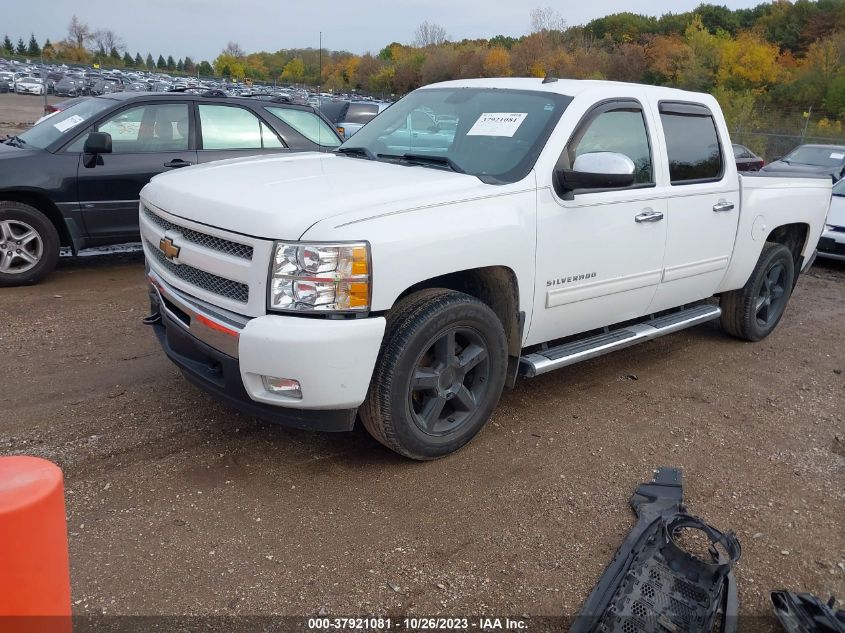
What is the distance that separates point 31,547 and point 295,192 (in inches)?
83.3

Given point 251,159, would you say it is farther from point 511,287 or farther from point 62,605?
point 62,605

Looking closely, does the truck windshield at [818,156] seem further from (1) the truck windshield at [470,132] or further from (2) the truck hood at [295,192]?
(2) the truck hood at [295,192]

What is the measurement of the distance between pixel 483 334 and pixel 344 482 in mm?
999

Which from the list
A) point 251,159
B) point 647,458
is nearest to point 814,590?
point 647,458

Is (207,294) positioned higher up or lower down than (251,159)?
lower down

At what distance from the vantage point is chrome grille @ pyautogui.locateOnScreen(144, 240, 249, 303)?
3170 millimetres

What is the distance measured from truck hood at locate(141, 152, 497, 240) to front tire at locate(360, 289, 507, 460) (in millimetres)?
494

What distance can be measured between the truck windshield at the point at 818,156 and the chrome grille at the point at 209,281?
14.3m

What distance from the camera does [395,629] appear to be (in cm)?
252

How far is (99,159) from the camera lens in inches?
257

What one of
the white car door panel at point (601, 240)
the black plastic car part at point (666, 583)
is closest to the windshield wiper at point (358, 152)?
the white car door panel at point (601, 240)

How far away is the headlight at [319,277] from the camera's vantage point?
2955mm

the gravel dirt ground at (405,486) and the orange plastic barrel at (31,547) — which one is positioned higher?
the orange plastic barrel at (31,547)

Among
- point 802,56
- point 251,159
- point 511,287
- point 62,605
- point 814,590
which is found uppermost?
point 802,56
